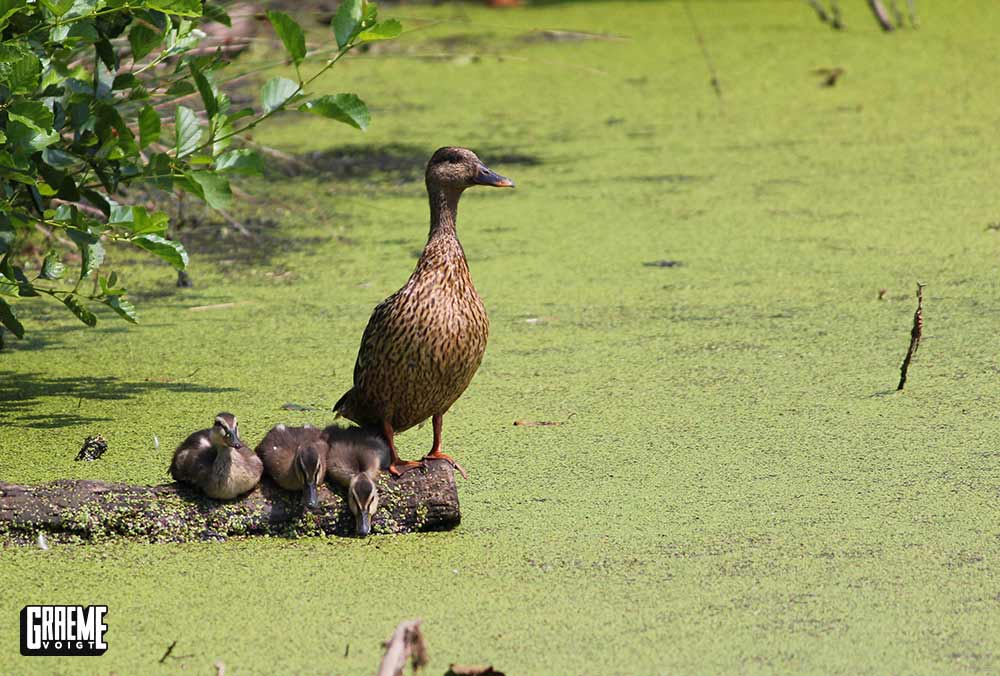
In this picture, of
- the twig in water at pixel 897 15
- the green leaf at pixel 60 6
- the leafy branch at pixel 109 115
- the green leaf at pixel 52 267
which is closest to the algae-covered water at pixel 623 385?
the green leaf at pixel 52 267

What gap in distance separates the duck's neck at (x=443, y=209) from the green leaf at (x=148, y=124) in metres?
0.59

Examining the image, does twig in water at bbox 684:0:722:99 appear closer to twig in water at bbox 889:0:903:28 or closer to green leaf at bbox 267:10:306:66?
twig in water at bbox 889:0:903:28

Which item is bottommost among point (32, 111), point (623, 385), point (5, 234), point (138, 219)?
point (623, 385)

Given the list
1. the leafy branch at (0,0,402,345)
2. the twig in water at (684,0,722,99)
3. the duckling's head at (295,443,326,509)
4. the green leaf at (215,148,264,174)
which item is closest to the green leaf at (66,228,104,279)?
the leafy branch at (0,0,402,345)

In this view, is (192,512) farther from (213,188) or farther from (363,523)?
(213,188)

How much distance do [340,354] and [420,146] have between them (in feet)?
9.01

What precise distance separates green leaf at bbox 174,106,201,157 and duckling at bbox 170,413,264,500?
2.29 ft

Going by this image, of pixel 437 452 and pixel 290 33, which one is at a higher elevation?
pixel 290 33

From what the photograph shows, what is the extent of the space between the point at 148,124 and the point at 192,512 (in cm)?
87

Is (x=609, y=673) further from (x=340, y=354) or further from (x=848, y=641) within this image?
(x=340, y=354)

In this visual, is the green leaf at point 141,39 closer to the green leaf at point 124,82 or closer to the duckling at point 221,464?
the green leaf at point 124,82

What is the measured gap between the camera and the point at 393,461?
324 centimetres

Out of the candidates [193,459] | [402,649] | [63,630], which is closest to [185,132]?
[193,459]

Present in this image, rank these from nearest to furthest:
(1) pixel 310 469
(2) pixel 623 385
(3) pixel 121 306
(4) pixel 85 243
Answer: (1) pixel 310 469 → (4) pixel 85 243 → (3) pixel 121 306 → (2) pixel 623 385
